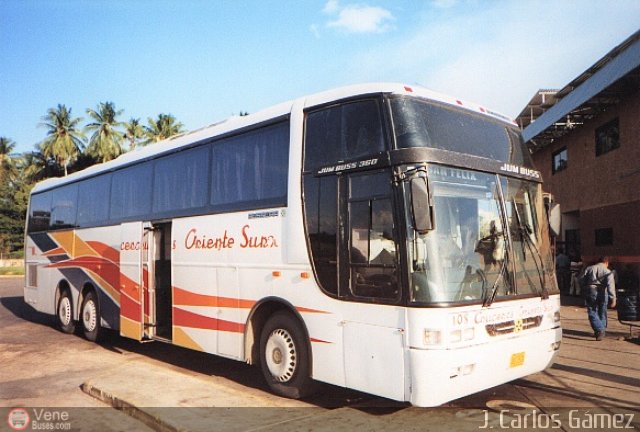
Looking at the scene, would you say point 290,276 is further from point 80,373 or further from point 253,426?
point 80,373

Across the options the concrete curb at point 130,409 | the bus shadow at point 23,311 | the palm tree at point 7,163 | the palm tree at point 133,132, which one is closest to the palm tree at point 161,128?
the palm tree at point 133,132

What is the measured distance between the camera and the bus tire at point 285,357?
658 centimetres

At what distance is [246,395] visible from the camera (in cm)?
703

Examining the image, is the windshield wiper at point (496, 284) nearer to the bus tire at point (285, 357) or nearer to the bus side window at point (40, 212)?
the bus tire at point (285, 357)

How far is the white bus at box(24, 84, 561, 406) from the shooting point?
214 inches

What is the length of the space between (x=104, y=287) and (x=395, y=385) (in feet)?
25.7

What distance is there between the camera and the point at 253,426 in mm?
5605

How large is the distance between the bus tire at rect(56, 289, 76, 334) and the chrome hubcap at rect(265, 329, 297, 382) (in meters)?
7.81

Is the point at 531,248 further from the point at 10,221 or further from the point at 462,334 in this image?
the point at 10,221

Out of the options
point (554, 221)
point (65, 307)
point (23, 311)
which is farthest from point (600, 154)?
point (23, 311)

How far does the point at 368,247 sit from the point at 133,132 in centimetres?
6448

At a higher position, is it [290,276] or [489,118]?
[489,118]

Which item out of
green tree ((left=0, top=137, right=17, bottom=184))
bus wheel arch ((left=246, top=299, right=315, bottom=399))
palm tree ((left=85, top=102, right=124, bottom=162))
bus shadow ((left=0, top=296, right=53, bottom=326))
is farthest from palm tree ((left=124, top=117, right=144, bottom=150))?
bus wheel arch ((left=246, top=299, right=315, bottom=399))

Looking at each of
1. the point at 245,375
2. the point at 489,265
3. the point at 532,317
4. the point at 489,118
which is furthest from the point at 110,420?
the point at 489,118
